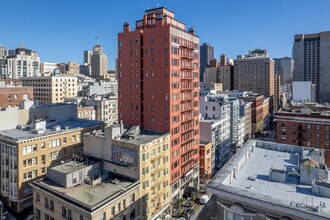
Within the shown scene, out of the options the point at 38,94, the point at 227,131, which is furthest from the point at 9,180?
the point at 38,94

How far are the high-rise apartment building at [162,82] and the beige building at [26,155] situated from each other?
1829cm

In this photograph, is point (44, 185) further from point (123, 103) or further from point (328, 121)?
point (328, 121)

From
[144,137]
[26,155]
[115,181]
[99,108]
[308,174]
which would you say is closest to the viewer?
[308,174]

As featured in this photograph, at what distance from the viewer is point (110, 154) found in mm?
57781

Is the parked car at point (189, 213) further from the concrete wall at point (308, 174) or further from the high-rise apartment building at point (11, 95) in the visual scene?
the high-rise apartment building at point (11, 95)

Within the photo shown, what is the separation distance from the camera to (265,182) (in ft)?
126

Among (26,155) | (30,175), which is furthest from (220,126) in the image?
(26,155)

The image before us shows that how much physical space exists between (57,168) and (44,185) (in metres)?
4.41

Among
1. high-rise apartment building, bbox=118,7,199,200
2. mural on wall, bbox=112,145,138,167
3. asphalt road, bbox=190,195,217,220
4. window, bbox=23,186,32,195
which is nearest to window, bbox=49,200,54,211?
mural on wall, bbox=112,145,138,167

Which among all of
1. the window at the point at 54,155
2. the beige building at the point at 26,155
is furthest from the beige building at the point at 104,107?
the window at the point at 54,155

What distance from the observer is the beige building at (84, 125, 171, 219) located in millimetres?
53812

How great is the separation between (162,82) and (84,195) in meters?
33.3

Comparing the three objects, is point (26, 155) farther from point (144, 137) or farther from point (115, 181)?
point (144, 137)

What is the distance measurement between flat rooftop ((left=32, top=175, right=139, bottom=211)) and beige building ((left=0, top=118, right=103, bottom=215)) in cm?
1059
